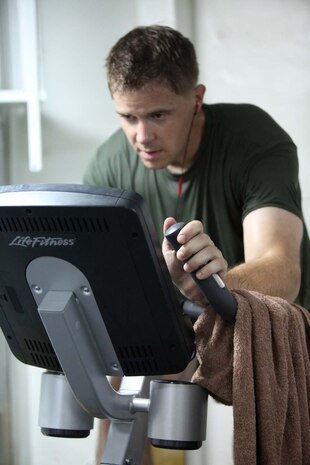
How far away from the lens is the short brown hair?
199cm

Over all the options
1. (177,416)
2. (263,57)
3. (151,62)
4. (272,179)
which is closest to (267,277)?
(272,179)

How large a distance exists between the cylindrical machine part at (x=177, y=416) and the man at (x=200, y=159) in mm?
583

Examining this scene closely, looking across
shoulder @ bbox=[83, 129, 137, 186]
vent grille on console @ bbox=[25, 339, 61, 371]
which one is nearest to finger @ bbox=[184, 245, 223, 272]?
vent grille on console @ bbox=[25, 339, 61, 371]

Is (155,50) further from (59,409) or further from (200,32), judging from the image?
(59,409)

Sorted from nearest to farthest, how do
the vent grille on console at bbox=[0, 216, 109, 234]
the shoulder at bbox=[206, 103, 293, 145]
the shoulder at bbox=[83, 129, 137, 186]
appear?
the vent grille on console at bbox=[0, 216, 109, 234] → the shoulder at bbox=[206, 103, 293, 145] → the shoulder at bbox=[83, 129, 137, 186]

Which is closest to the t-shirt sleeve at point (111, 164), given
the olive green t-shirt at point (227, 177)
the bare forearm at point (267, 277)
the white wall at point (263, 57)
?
the olive green t-shirt at point (227, 177)

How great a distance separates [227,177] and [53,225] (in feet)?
3.54

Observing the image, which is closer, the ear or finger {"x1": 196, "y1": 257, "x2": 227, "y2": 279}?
finger {"x1": 196, "y1": 257, "x2": 227, "y2": 279}

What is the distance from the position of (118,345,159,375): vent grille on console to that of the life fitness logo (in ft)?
0.58

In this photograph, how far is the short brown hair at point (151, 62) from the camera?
1992 millimetres

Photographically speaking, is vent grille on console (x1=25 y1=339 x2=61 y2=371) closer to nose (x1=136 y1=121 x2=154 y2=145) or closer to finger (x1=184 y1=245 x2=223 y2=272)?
finger (x1=184 y1=245 x2=223 y2=272)

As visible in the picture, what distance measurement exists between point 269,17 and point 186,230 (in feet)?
5.40

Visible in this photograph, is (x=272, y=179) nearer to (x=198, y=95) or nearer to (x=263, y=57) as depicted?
(x=198, y=95)

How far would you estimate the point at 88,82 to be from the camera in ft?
9.14
